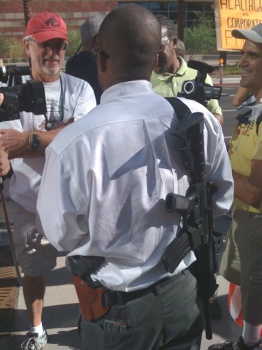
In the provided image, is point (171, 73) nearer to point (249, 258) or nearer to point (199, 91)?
point (199, 91)

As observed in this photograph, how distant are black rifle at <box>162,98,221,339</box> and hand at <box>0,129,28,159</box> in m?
1.10

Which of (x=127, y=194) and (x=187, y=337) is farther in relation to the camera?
(x=187, y=337)

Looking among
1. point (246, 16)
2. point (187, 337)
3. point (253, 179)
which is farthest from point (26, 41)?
point (246, 16)

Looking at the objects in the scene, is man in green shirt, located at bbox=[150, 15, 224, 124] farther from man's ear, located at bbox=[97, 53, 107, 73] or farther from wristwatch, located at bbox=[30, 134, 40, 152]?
man's ear, located at bbox=[97, 53, 107, 73]

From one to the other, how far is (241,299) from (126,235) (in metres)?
1.42

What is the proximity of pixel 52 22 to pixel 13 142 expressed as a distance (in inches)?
30.6

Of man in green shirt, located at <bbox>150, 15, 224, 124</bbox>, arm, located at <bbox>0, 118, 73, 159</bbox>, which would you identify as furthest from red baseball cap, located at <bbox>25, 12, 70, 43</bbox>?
man in green shirt, located at <bbox>150, 15, 224, 124</bbox>

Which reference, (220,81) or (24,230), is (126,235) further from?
(220,81)

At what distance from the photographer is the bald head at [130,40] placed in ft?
5.62

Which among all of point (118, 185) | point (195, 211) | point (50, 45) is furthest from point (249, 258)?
point (50, 45)

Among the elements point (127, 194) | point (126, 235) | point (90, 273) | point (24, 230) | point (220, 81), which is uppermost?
point (127, 194)

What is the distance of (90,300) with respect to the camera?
Result: 72.7 inches

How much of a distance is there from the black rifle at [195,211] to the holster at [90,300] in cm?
26

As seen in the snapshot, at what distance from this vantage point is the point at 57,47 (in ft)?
9.93
